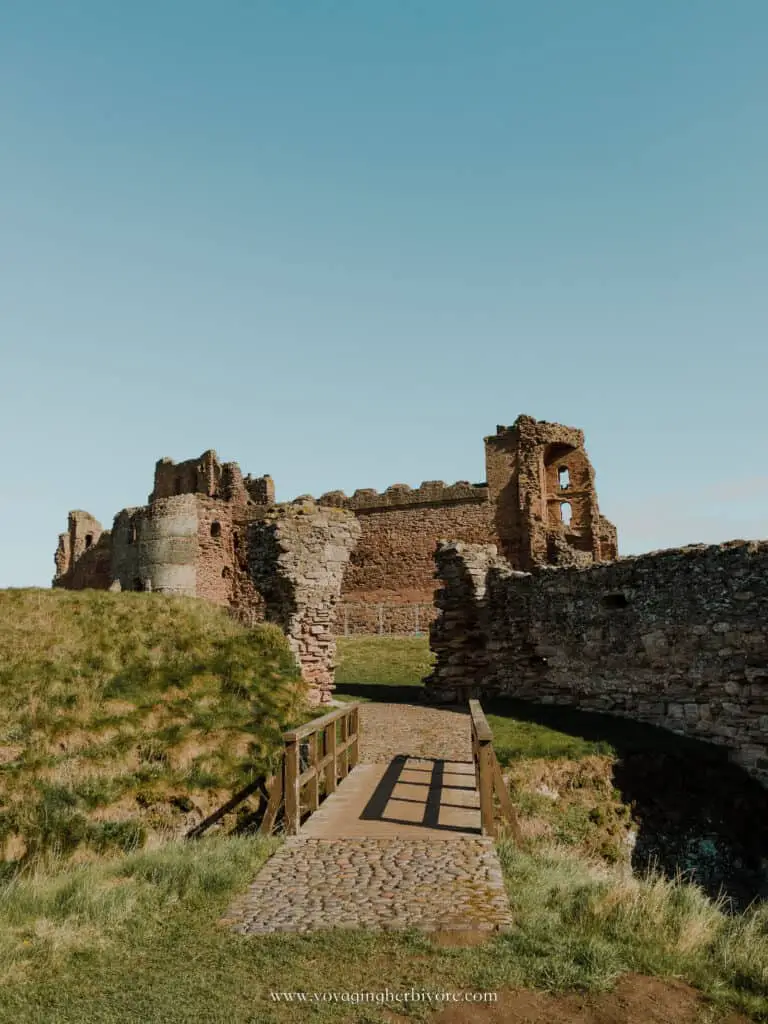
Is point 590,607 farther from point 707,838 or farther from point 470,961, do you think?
point 470,961

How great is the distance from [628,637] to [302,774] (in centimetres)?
833

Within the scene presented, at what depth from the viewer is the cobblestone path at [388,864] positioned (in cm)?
588

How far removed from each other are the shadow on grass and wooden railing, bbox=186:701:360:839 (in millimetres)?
2510

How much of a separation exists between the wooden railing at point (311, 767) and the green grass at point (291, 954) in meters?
1.66

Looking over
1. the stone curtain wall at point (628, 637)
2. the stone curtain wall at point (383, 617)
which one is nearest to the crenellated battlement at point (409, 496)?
the stone curtain wall at point (383, 617)

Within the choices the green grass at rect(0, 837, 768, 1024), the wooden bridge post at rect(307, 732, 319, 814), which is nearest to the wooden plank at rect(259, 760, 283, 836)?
the wooden bridge post at rect(307, 732, 319, 814)

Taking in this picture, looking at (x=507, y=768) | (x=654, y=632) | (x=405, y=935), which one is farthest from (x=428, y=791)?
(x=654, y=632)

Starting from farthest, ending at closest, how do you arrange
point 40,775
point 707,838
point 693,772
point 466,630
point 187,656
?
point 466,630
point 187,656
point 693,772
point 707,838
point 40,775

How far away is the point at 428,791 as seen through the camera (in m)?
10.0

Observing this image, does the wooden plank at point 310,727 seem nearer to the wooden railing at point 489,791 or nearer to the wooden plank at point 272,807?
the wooden plank at point 272,807

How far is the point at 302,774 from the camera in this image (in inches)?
351

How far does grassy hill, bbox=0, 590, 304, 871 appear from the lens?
9141mm

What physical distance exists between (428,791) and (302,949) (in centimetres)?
483

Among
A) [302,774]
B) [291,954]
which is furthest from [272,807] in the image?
[291,954]
